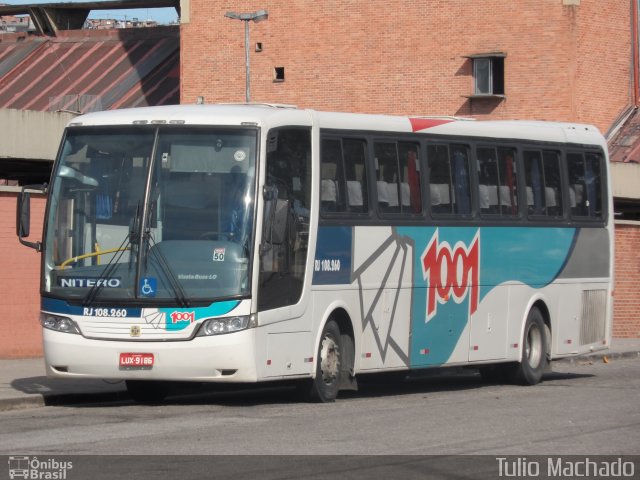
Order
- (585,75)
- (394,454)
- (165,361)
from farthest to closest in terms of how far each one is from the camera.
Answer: (585,75), (165,361), (394,454)

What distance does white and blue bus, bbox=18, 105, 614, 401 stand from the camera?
14773 mm

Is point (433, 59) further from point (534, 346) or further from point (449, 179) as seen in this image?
point (449, 179)

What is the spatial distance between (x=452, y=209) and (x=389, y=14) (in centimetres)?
2696

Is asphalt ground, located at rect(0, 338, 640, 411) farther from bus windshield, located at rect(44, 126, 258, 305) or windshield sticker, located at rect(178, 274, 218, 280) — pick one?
windshield sticker, located at rect(178, 274, 218, 280)

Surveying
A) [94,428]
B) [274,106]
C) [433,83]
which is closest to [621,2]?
[433,83]

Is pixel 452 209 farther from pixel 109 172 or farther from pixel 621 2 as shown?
pixel 621 2

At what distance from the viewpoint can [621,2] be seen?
4284 cm

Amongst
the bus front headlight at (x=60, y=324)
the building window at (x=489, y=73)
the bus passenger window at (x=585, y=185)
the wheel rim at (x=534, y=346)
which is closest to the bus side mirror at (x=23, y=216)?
the bus front headlight at (x=60, y=324)

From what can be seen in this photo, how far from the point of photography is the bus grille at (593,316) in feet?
70.3

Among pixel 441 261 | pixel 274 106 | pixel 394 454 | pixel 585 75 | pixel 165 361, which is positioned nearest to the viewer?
pixel 394 454

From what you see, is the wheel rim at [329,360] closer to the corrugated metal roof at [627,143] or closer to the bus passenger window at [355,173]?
the bus passenger window at [355,173]

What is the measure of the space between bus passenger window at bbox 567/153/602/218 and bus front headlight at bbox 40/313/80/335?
868 centimetres

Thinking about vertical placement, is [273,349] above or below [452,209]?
below

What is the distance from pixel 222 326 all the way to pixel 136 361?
3.18 feet
